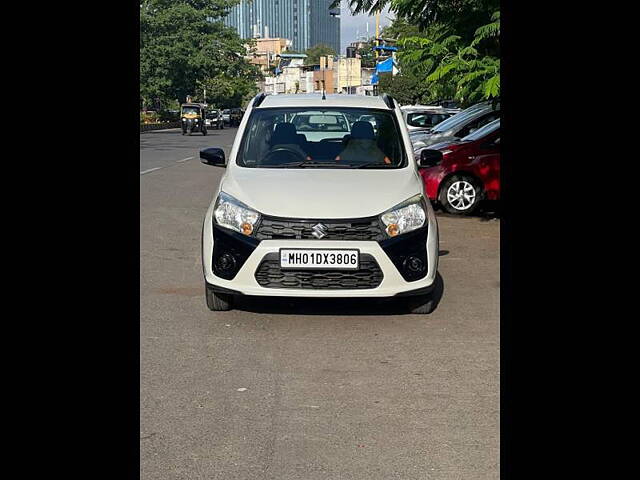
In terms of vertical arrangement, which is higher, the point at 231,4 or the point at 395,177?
the point at 231,4

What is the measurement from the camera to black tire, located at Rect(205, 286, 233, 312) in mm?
7465

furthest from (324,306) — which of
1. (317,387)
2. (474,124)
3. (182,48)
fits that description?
(182,48)

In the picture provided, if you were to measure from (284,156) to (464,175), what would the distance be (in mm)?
6830

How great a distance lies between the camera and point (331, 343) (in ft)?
21.4

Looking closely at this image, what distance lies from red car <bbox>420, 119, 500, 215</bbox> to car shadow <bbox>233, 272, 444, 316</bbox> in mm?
6410

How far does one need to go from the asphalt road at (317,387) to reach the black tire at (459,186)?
526 cm

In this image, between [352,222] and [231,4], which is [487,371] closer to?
[352,222]

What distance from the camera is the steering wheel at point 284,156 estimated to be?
313 inches

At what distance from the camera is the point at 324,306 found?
7.73 meters

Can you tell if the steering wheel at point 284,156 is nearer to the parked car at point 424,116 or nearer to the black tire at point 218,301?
the black tire at point 218,301

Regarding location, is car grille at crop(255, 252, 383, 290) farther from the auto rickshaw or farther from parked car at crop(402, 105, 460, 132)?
the auto rickshaw

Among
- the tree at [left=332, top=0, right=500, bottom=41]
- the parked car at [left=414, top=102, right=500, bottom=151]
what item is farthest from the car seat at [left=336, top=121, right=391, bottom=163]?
the parked car at [left=414, top=102, right=500, bottom=151]
